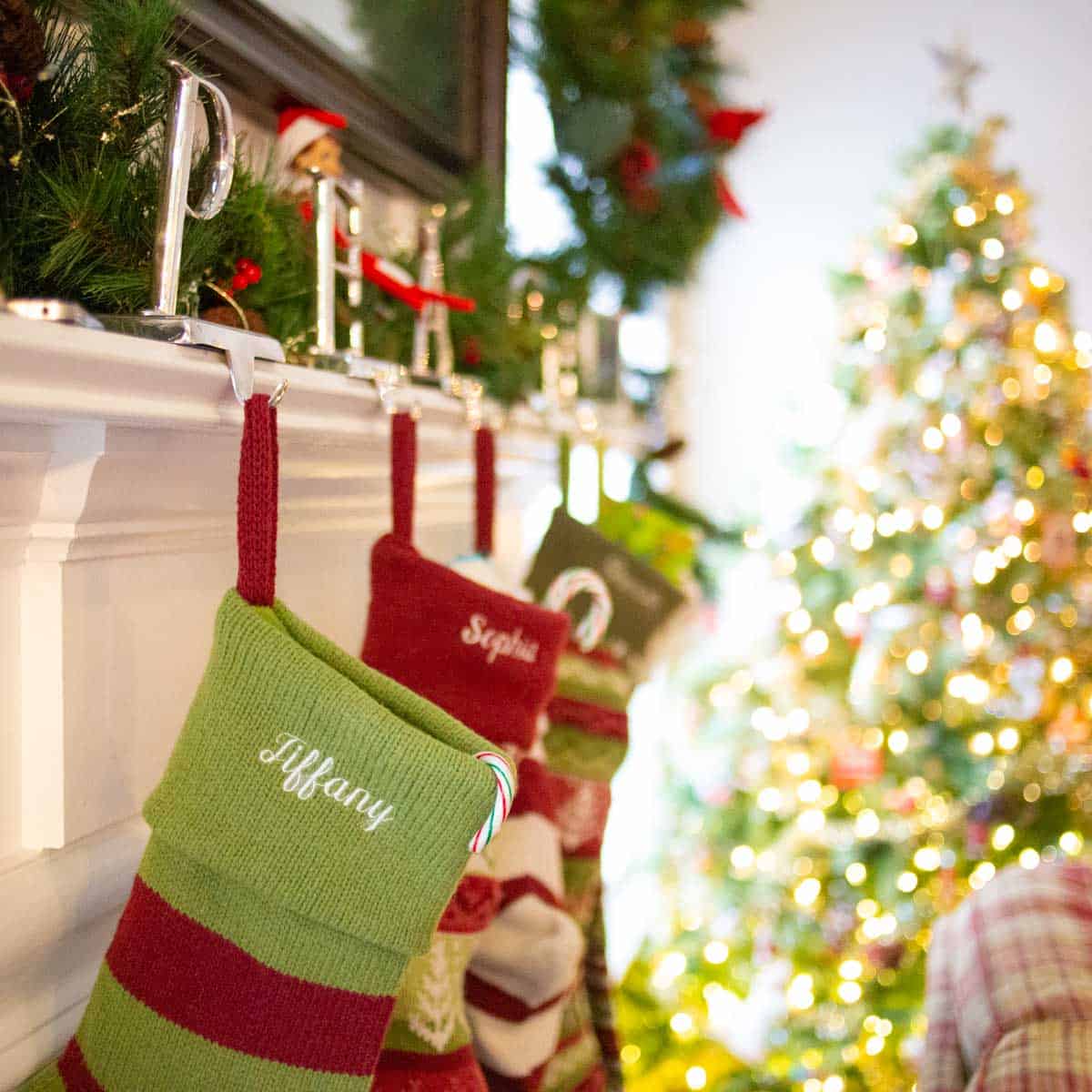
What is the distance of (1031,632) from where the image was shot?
2.00 metres

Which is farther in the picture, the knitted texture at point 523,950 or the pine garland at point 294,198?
the knitted texture at point 523,950

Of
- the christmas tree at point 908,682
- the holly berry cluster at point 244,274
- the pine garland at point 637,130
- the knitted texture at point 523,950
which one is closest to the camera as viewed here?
the holly berry cluster at point 244,274

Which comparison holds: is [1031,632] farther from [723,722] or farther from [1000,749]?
[723,722]

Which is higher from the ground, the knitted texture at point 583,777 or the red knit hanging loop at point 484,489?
the red knit hanging loop at point 484,489

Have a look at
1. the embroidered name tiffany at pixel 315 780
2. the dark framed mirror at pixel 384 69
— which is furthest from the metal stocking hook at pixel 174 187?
the embroidered name tiffany at pixel 315 780

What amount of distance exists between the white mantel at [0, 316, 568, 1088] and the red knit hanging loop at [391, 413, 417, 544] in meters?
0.02

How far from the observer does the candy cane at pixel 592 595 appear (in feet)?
3.90

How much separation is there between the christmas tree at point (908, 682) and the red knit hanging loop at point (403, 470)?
132 cm

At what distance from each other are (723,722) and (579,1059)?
103 centimetres

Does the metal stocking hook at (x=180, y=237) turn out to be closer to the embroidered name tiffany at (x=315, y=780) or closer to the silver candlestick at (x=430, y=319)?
the embroidered name tiffany at (x=315, y=780)

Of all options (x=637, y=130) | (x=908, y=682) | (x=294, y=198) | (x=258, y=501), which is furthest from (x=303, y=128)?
(x=908, y=682)

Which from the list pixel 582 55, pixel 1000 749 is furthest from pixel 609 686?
pixel 1000 749

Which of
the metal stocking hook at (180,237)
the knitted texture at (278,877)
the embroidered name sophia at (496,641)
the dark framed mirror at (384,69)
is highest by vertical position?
the dark framed mirror at (384,69)

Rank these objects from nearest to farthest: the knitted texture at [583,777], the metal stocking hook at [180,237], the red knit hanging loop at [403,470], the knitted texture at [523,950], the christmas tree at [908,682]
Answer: the metal stocking hook at [180,237]
the red knit hanging loop at [403,470]
the knitted texture at [523,950]
the knitted texture at [583,777]
the christmas tree at [908,682]
